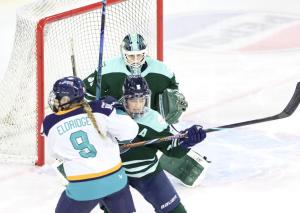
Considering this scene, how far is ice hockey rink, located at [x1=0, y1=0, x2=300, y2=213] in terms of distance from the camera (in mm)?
3810

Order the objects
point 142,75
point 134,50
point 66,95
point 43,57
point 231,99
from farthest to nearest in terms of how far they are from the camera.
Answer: point 231,99 < point 43,57 < point 142,75 < point 134,50 < point 66,95

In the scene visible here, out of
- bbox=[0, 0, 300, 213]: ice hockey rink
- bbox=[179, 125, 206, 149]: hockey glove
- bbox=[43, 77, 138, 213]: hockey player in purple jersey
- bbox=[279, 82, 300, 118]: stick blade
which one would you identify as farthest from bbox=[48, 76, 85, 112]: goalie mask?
bbox=[0, 0, 300, 213]: ice hockey rink

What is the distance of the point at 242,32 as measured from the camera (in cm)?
650

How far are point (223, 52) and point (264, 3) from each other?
1.18m

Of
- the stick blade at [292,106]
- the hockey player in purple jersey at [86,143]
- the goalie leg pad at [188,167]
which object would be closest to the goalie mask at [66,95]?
the hockey player in purple jersey at [86,143]

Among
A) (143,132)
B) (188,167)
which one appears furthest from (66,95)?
(188,167)

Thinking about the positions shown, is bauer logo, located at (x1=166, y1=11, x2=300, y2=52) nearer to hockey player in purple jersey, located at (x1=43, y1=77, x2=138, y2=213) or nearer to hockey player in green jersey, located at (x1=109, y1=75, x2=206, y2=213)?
hockey player in green jersey, located at (x1=109, y1=75, x2=206, y2=213)

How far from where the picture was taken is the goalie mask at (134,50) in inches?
134

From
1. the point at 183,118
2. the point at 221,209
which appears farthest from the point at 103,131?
the point at 183,118

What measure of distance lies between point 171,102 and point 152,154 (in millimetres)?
607

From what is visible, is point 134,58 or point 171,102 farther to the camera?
point 171,102

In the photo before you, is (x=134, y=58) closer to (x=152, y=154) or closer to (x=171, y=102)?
(x=171, y=102)

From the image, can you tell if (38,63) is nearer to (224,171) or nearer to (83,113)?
(224,171)

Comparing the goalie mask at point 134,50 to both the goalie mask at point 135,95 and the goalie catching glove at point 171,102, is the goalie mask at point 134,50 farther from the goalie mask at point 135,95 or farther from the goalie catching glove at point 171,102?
the goalie mask at point 135,95
